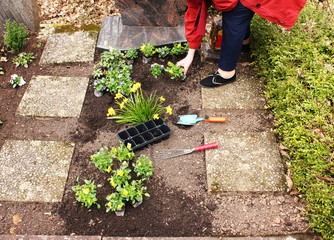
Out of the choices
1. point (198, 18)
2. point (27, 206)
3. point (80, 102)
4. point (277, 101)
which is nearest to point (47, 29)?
point (80, 102)

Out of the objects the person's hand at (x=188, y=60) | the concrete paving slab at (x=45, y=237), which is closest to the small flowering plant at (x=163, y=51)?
the person's hand at (x=188, y=60)

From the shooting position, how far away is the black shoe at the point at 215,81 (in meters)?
3.12

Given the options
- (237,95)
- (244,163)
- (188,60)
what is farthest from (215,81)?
(244,163)

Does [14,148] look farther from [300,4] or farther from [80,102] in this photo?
[300,4]

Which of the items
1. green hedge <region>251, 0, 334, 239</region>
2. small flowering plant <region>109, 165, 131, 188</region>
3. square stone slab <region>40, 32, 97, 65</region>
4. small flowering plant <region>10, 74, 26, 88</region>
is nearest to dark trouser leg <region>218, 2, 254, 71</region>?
green hedge <region>251, 0, 334, 239</region>

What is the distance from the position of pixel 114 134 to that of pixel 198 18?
1457mm

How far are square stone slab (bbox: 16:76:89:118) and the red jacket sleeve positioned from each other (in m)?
1.37

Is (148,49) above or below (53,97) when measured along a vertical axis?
above

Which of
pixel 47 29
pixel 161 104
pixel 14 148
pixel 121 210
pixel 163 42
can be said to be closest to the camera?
pixel 121 210

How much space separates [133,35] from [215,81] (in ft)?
4.53

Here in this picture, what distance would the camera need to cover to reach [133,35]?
12.2ft

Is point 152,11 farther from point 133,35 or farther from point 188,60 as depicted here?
point 188,60

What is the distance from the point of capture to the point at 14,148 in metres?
2.68

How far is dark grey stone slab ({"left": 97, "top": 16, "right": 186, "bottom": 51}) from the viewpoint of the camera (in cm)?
358
